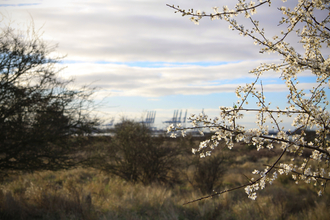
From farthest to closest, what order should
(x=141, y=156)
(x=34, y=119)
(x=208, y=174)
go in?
(x=141, y=156) → (x=208, y=174) → (x=34, y=119)

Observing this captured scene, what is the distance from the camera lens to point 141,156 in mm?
10766

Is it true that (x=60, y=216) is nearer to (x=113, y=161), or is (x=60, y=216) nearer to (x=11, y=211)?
(x=11, y=211)

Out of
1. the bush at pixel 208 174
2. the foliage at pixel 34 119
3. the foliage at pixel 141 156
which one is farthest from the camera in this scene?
the foliage at pixel 141 156

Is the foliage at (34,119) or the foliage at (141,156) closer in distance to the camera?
the foliage at (34,119)

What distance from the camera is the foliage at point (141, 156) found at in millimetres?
10719

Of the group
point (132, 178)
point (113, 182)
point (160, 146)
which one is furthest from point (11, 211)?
point (160, 146)

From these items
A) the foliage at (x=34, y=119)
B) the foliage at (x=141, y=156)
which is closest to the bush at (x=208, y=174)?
the foliage at (x=141, y=156)

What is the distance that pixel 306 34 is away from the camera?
2807 mm

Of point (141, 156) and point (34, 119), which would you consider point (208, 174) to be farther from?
point (34, 119)

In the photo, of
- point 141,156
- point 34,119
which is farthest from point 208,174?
point 34,119

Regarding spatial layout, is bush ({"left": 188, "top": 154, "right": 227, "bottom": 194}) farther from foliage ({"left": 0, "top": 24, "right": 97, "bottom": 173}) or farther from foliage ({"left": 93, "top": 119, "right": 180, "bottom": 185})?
foliage ({"left": 0, "top": 24, "right": 97, "bottom": 173})

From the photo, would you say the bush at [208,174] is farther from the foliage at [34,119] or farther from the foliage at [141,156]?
the foliage at [34,119]

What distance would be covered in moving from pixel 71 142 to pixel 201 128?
5.84 m

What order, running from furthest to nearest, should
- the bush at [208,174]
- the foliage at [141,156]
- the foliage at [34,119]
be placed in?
the foliage at [141,156] < the bush at [208,174] < the foliage at [34,119]
